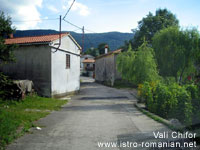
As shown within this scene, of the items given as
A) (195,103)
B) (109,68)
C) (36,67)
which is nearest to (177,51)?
(195,103)

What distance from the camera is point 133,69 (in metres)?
14.3

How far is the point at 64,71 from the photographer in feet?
53.3

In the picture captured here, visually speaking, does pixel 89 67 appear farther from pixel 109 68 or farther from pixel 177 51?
pixel 177 51

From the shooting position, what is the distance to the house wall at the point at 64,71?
46.9ft

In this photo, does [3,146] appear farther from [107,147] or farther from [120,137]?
[120,137]

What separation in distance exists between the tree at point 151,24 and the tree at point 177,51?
1340 centimetres

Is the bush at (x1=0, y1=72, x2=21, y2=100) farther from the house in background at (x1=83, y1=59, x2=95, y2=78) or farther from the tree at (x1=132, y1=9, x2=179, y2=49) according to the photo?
the house in background at (x1=83, y1=59, x2=95, y2=78)

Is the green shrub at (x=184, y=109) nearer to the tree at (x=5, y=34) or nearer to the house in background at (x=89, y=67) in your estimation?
the tree at (x=5, y=34)

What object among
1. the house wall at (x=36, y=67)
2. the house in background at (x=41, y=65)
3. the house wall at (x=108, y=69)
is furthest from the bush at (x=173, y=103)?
the house wall at (x=108, y=69)

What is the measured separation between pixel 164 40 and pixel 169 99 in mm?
10541

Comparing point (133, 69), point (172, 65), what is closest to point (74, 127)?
point (133, 69)

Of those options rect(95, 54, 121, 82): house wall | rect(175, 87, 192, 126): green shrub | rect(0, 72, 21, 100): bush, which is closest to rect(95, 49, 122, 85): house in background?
rect(95, 54, 121, 82): house wall

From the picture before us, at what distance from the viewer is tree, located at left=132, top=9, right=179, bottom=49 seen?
104 feet

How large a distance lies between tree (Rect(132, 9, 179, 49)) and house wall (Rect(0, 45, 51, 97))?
2053cm
